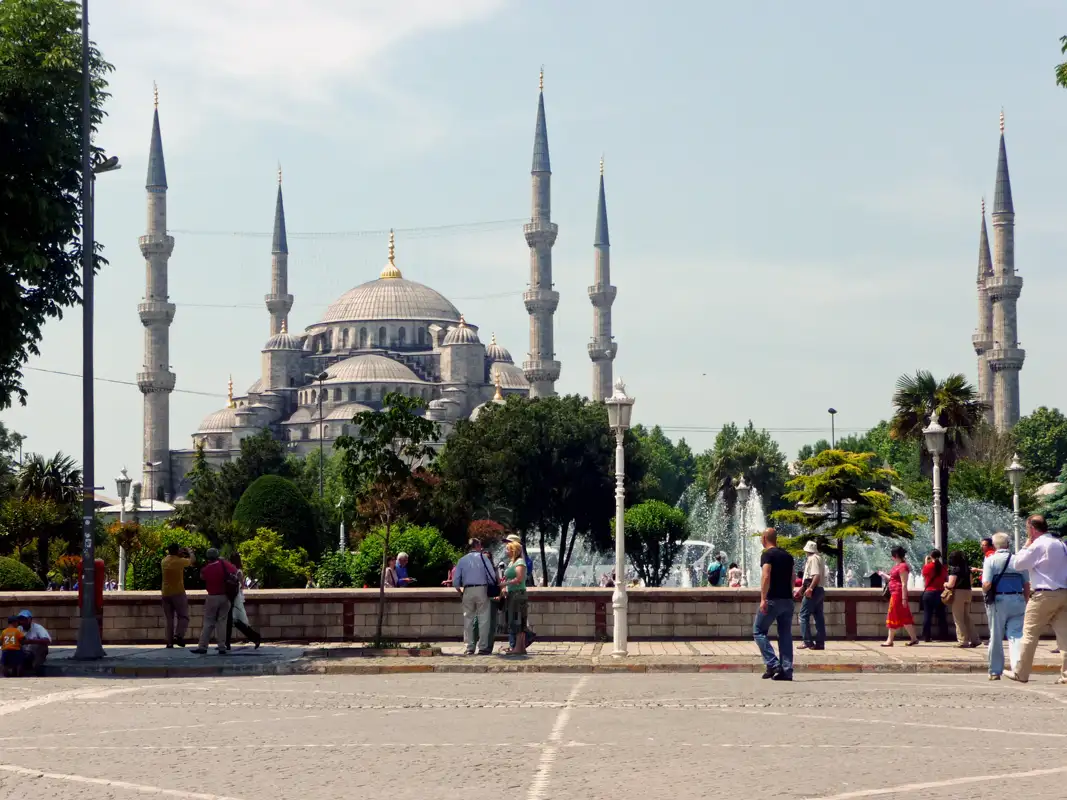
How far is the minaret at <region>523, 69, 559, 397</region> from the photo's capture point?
4225 inches

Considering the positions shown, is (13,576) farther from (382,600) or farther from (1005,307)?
(1005,307)

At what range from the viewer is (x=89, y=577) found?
19.2 metres

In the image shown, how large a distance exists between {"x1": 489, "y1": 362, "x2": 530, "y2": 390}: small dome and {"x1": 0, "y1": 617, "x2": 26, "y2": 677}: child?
11416cm

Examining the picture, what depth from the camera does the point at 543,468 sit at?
206 feet

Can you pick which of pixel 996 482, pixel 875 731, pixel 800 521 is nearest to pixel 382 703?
pixel 875 731

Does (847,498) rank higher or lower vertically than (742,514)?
higher

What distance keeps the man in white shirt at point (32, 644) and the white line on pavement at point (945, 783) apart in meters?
11.2

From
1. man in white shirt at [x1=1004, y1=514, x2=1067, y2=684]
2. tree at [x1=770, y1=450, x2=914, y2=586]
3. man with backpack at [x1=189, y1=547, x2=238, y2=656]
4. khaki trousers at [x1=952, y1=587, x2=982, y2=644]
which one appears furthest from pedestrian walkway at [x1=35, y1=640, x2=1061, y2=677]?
tree at [x1=770, y1=450, x2=914, y2=586]

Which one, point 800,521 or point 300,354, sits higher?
point 300,354

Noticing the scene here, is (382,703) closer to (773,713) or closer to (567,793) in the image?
(773,713)

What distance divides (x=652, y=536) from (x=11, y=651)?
1518 inches

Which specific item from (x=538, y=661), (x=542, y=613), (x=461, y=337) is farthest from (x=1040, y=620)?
(x=461, y=337)

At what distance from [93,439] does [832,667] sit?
9.55 meters

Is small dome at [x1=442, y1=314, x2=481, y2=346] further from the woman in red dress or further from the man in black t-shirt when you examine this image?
the man in black t-shirt
